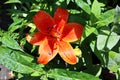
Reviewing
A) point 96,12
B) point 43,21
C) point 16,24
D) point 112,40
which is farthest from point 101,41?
point 16,24

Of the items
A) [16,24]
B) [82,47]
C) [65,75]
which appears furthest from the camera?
→ [16,24]

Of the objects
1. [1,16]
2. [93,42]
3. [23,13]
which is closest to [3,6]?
[1,16]

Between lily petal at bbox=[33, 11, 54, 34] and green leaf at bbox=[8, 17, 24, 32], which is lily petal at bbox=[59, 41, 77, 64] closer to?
lily petal at bbox=[33, 11, 54, 34]

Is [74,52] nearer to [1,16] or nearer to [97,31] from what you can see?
[97,31]

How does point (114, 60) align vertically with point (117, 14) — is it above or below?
below

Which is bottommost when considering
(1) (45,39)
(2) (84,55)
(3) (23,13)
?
(2) (84,55)

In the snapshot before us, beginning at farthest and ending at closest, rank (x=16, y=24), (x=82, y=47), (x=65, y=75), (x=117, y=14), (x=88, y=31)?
(x=16, y=24), (x=82, y=47), (x=88, y=31), (x=65, y=75), (x=117, y=14)

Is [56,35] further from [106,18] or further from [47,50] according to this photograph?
[106,18]
